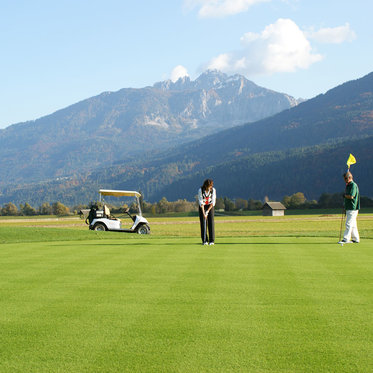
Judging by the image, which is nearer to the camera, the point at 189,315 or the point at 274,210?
the point at 189,315

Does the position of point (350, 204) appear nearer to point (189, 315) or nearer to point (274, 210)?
point (189, 315)

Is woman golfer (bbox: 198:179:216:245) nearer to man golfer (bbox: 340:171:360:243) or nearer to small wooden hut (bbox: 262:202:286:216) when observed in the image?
man golfer (bbox: 340:171:360:243)

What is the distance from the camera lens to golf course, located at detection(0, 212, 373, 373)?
19.4 feet

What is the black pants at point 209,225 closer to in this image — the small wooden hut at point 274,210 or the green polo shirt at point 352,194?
the green polo shirt at point 352,194

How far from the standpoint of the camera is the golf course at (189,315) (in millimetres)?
5906

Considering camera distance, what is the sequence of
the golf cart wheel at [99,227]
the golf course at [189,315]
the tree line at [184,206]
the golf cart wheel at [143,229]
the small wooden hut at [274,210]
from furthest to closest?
1. the tree line at [184,206]
2. the small wooden hut at [274,210]
3. the golf cart wheel at [99,227]
4. the golf cart wheel at [143,229]
5. the golf course at [189,315]

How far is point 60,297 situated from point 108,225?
78.2ft

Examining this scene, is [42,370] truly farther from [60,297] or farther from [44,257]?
[44,257]

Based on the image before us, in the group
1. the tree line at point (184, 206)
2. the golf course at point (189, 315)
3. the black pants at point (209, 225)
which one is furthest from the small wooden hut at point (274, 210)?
the golf course at point (189, 315)

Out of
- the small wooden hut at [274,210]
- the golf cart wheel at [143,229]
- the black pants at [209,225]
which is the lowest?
the small wooden hut at [274,210]

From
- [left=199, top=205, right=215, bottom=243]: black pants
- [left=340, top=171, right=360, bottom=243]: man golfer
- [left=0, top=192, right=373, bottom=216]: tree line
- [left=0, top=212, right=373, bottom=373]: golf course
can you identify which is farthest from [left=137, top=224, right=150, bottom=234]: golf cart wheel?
[left=0, top=192, right=373, bottom=216]: tree line

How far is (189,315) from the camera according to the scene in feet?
25.8

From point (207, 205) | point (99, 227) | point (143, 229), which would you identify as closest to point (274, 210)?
point (143, 229)


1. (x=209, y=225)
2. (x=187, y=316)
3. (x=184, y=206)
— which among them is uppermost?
(x=209, y=225)
